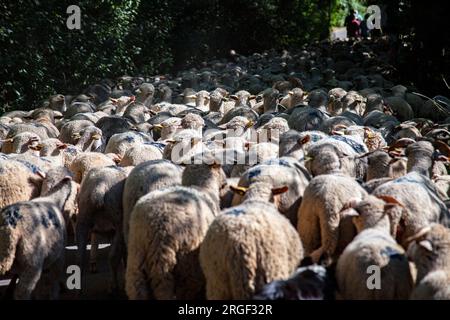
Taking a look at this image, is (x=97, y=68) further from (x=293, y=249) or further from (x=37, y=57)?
(x=293, y=249)

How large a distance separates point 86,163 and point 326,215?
3690 mm

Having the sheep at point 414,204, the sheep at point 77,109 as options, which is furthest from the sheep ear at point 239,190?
the sheep at point 77,109

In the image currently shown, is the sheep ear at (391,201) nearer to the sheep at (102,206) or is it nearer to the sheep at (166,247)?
the sheep at (166,247)

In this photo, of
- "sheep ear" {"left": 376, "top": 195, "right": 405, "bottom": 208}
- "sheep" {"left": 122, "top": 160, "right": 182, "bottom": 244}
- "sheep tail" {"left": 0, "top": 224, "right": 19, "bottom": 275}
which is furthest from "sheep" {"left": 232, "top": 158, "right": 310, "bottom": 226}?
"sheep tail" {"left": 0, "top": 224, "right": 19, "bottom": 275}

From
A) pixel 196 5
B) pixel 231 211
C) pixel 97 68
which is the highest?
pixel 196 5

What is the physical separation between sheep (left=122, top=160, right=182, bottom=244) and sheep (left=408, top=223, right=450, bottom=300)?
8.77 ft

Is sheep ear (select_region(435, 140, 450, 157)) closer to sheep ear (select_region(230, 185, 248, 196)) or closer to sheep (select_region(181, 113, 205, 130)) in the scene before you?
sheep ear (select_region(230, 185, 248, 196))

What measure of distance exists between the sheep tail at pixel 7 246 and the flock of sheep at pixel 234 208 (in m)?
0.01

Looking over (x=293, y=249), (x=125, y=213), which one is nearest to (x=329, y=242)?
(x=293, y=249)

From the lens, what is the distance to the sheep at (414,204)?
6754 mm

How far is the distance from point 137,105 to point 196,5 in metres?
16.0

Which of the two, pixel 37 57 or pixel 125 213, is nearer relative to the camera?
pixel 125 213

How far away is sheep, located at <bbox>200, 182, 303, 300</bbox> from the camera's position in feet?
18.2

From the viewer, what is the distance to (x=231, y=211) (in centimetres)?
588
